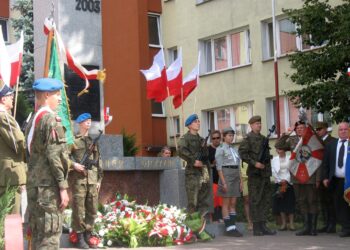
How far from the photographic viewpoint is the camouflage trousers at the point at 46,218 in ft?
24.5

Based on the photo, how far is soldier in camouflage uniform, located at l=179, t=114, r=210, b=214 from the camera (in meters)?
12.6

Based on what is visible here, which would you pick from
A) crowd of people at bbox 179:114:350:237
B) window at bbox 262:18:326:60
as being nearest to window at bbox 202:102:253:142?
window at bbox 262:18:326:60

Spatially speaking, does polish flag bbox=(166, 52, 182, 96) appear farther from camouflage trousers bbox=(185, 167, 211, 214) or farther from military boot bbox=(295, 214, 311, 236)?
military boot bbox=(295, 214, 311, 236)

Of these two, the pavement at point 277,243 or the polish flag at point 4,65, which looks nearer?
the pavement at point 277,243

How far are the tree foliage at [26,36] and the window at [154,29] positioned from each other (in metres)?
5.99

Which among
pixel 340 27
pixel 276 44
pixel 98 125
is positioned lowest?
pixel 98 125

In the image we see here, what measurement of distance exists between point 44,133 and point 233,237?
586 cm

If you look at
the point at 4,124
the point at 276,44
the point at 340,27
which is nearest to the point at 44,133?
the point at 4,124

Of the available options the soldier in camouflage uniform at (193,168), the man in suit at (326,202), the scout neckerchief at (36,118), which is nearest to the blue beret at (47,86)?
the scout neckerchief at (36,118)

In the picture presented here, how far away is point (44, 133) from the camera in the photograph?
7.55 metres

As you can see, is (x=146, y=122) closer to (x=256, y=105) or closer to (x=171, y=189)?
(x=256, y=105)

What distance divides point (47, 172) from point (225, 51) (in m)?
23.1

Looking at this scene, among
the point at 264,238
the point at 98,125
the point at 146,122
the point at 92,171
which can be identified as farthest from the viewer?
the point at 146,122

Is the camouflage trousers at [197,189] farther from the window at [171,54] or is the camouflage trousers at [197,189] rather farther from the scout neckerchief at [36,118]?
the window at [171,54]
